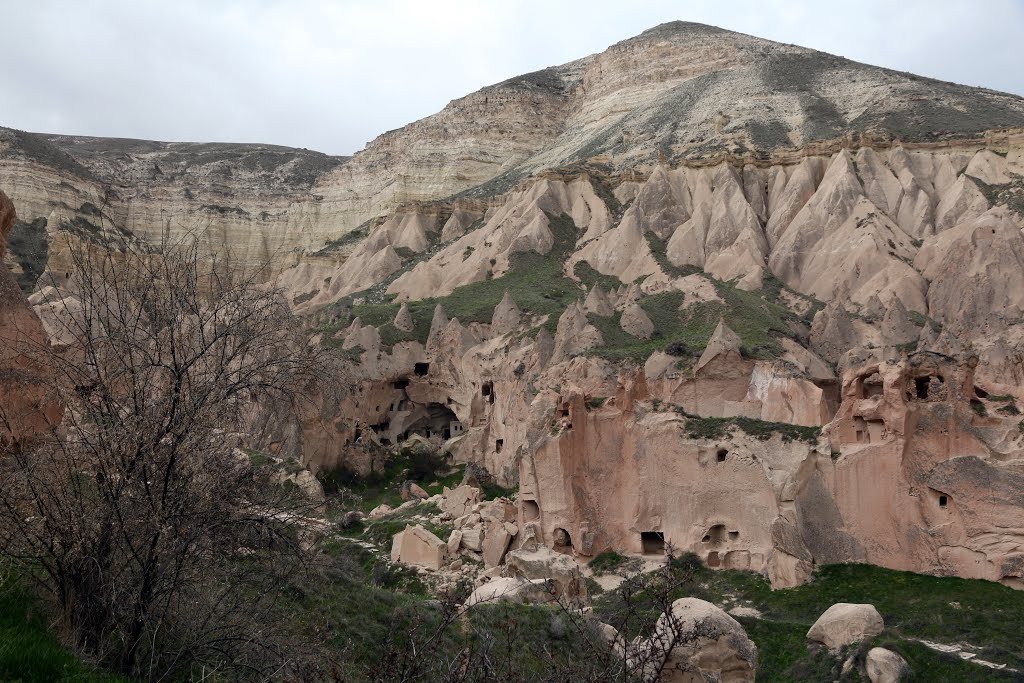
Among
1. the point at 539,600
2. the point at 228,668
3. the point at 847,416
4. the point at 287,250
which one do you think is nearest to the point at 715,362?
the point at 847,416

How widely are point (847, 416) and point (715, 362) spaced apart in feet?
27.1

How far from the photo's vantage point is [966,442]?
77.7ft

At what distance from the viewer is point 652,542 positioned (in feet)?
89.5

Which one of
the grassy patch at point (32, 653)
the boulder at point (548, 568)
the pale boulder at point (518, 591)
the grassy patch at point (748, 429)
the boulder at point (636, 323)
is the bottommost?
the boulder at point (548, 568)

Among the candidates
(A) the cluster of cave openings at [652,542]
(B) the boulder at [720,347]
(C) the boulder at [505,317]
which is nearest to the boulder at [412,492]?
(C) the boulder at [505,317]

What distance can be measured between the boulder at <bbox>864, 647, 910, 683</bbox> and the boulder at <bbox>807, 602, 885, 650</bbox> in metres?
0.89

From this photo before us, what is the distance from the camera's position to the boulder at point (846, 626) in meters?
18.9

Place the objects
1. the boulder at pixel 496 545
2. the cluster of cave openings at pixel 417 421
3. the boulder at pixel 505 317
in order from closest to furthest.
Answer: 1. the boulder at pixel 496 545
2. the boulder at pixel 505 317
3. the cluster of cave openings at pixel 417 421

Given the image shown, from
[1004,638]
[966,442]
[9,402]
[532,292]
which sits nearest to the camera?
[9,402]

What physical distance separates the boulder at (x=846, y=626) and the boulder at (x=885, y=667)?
0.89 meters

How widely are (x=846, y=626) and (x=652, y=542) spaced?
871 centimetres

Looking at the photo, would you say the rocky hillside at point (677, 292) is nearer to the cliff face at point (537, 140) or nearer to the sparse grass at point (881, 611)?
the cliff face at point (537, 140)

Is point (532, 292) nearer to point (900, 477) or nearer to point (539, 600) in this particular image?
point (900, 477)

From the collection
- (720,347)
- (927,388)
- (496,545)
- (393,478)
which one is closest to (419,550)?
(496,545)
